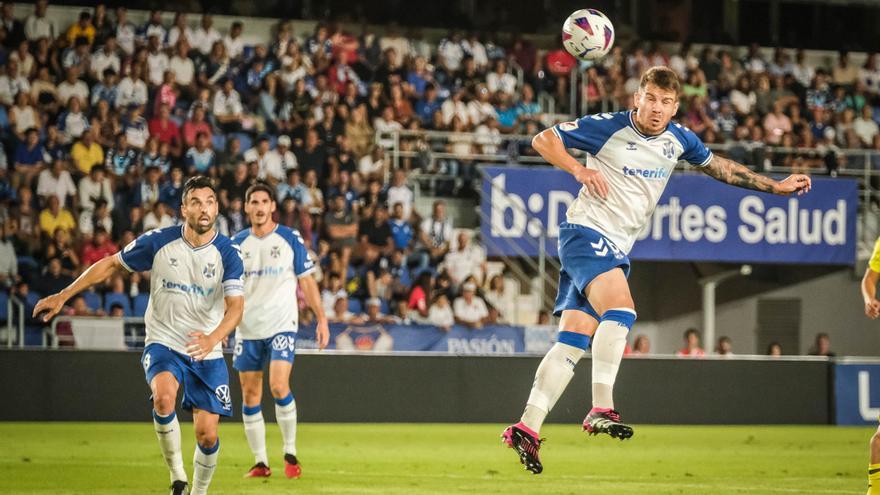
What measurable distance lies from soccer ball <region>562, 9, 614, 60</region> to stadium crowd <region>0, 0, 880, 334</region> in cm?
735

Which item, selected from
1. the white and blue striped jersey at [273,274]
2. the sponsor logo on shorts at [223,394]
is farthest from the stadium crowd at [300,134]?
the sponsor logo on shorts at [223,394]

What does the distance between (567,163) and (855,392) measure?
12.8 m

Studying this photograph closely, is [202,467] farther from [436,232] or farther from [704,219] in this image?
[704,219]

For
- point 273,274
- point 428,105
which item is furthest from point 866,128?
point 273,274

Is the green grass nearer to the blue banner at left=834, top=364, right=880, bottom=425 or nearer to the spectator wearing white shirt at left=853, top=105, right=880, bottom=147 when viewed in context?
the blue banner at left=834, top=364, right=880, bottom=425

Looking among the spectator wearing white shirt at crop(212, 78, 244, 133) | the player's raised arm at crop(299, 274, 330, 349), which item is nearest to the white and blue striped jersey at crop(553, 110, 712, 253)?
the player's raised arm at crop(299, 274, 330, 349)

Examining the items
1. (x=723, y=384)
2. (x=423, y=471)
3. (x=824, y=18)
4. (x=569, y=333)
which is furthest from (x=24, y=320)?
(x=824, y=18)

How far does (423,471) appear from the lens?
36.9 ft

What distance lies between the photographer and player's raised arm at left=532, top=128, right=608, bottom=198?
7.38 metres

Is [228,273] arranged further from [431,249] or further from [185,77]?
[185,77]

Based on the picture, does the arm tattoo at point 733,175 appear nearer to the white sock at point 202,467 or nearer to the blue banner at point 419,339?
the white sock at point 202,467

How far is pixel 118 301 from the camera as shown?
17.5 m

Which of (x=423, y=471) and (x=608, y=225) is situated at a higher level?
(x=608, y=225)

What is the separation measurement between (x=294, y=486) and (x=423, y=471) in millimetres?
1658
